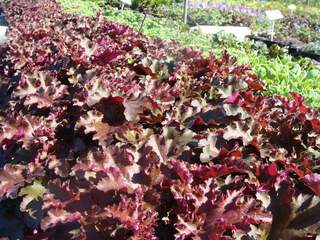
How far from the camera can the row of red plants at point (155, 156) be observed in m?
1.75

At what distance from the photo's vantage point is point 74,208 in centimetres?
182

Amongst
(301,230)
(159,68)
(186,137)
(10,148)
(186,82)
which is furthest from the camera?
(159,68)

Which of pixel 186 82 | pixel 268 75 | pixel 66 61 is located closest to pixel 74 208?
pixel 186 82

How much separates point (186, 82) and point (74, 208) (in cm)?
136

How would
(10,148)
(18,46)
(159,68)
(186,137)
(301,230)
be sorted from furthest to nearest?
1. (18,46)
2. (159,68)
3. (10,148)
4. (186,137)
5. (301,230)

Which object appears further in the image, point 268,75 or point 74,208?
point 268,75

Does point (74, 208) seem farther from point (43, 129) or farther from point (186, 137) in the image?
point (43, 129)

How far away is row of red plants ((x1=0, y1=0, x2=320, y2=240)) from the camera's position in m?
1.75

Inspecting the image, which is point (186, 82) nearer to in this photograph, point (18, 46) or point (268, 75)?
point (18, 46)

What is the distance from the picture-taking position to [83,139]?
8.18 feet

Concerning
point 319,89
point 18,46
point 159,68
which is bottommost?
point 319,89

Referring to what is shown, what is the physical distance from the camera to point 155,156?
1.98 metres

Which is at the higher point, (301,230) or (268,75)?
(301,230)

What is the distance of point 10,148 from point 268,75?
307 centimetres
